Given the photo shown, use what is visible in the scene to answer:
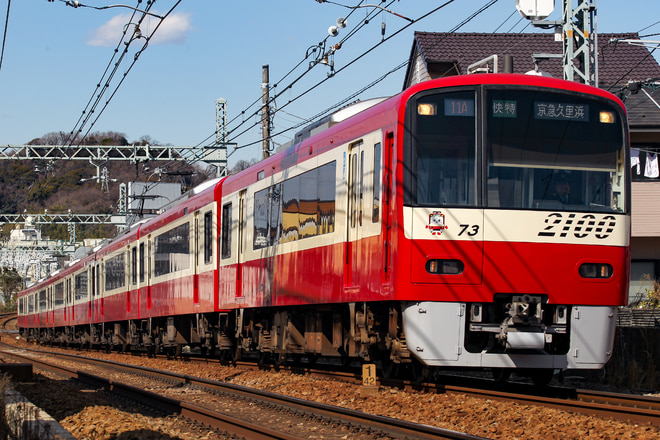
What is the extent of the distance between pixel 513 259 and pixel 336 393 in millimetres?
2782

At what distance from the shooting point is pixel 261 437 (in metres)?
7.47

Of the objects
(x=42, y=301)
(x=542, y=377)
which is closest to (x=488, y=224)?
(x=542, y=377)

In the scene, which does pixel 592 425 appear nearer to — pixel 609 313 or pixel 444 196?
pixel 609 313

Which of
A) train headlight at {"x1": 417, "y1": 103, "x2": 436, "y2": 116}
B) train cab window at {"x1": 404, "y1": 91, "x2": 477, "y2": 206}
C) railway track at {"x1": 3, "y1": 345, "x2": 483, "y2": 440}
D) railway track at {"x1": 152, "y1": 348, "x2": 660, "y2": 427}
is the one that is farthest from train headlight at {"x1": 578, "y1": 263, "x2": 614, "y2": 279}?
railway track at {"x1": 3, "y1": 345, "x2": 483, "y2": 440}

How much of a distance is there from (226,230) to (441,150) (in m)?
7.25

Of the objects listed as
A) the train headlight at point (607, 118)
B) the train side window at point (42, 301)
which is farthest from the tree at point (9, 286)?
the train headlight at point (607, 118)

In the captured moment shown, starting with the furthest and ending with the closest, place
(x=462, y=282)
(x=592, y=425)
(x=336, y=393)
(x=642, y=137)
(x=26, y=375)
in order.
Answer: (x=642, y=137)
(x=26, y=375)
(x=336, y=393)
(x=462, y=282)
(x=592, y=425)

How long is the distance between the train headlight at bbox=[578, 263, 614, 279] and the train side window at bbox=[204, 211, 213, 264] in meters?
8.61

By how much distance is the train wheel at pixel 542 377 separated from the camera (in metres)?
9.80

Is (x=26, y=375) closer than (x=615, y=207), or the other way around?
(x=615, y=207)

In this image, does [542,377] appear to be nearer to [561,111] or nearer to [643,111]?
[561,111]

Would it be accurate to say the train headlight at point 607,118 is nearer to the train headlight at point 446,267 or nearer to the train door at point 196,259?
the train headlight at point 446,267

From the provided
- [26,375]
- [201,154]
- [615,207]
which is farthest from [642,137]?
[201,154]

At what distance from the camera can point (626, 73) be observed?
918 inches
